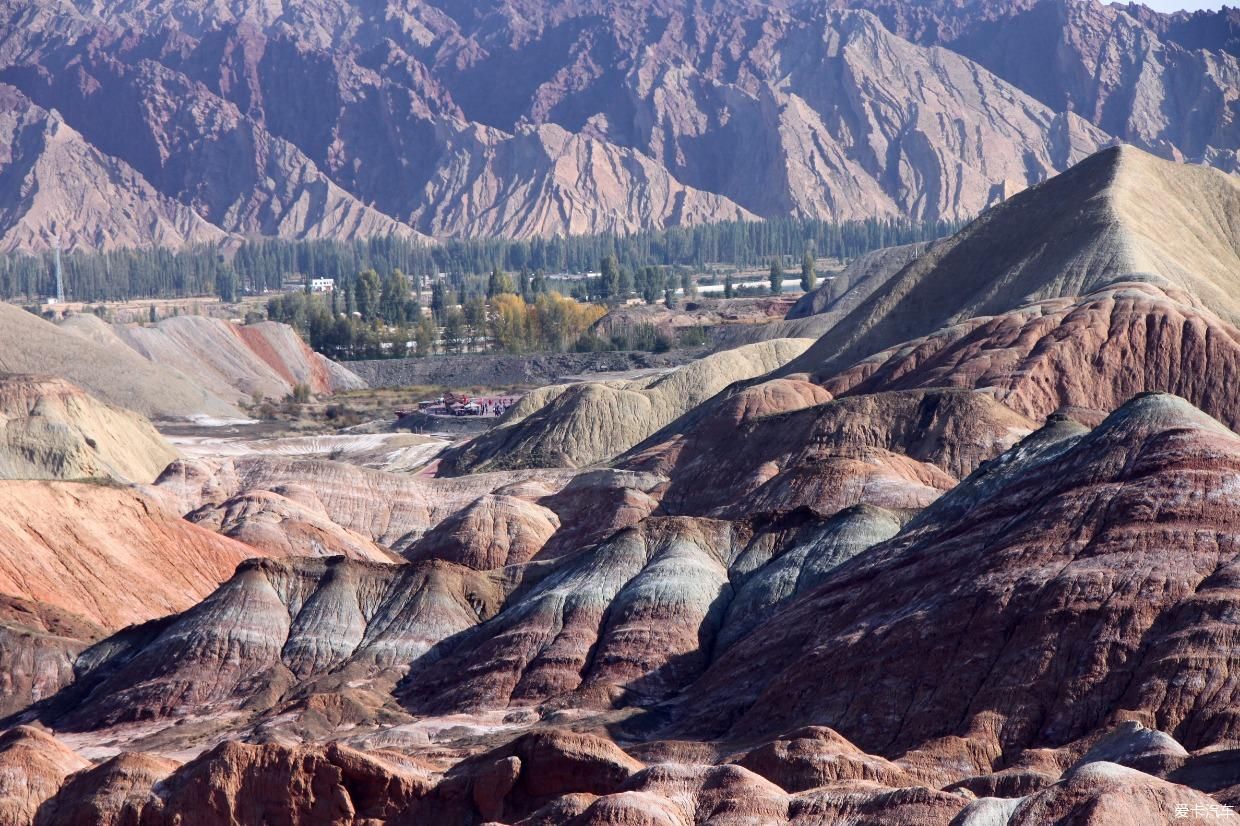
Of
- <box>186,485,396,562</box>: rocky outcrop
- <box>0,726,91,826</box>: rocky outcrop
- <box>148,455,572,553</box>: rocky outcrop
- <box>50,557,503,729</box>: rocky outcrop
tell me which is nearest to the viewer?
<box>0,726,91,826</box>: rocky outcrop

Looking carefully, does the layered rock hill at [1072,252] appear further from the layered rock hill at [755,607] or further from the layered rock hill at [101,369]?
the layered rock hill at [101,369]

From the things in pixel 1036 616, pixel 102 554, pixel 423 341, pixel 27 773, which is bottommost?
pixel 423 341

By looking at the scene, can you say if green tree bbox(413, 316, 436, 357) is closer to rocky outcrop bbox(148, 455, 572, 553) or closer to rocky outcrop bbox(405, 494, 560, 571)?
rocky outcrop bbox(148, 455, 572, 553)

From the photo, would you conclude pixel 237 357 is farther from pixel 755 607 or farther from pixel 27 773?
pixel 27 773

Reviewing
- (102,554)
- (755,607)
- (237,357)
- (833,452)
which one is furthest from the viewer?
(237,357)

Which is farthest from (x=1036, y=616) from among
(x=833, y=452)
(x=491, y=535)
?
(x=833, y=452)

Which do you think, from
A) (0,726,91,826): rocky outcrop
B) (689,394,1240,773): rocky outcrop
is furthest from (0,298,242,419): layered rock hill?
(0,726,91,826): rocky outcrop

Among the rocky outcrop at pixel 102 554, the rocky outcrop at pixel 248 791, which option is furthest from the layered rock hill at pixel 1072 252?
the rocky outcrop at pixel 248 791

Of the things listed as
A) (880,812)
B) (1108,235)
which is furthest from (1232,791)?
(1108,235)

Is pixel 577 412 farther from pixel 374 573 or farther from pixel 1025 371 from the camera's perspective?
pixel 374 573
